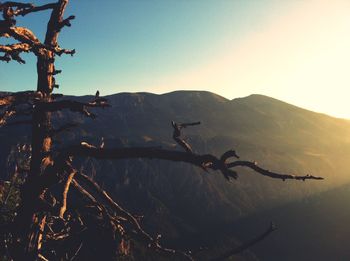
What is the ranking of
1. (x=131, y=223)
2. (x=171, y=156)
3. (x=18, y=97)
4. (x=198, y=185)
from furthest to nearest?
(x=198, y=185)
(x=131, y=223)
(x=18, y=97)
(x=171, y=156)

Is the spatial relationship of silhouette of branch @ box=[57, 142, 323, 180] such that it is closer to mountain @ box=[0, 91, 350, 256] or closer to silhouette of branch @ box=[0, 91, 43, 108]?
silhouette of branch @ box=[0, 91, 43, 108]

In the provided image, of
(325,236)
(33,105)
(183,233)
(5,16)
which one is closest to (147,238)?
(33,105)

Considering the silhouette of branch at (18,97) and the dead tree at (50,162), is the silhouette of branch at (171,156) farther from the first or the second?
the silhouette of branch at (18,97)

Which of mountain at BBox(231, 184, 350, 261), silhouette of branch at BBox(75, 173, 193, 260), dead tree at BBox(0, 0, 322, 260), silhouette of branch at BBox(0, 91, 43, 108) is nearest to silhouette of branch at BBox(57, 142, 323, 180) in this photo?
dead tree at BBox(0, 0, 322, 260)

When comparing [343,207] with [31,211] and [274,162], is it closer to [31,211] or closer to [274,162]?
[274,162]

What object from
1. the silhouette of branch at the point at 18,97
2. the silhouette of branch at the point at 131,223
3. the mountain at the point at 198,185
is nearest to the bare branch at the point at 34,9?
the silhouette of branch at the point at 18,97

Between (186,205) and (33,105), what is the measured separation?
128 m

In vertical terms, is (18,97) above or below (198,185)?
above

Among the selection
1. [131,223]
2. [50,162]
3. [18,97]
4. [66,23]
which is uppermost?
[66,23]

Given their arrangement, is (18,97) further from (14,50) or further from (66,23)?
(66,23)

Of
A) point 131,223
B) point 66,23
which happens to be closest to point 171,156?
point 131,223

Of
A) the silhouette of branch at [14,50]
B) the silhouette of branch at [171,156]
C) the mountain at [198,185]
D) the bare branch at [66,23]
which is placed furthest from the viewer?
the mountain at [198,185]

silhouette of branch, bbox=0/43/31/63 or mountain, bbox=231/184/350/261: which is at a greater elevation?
silhouette of branch, bbox=0/43/31/63

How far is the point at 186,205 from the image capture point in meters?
130
